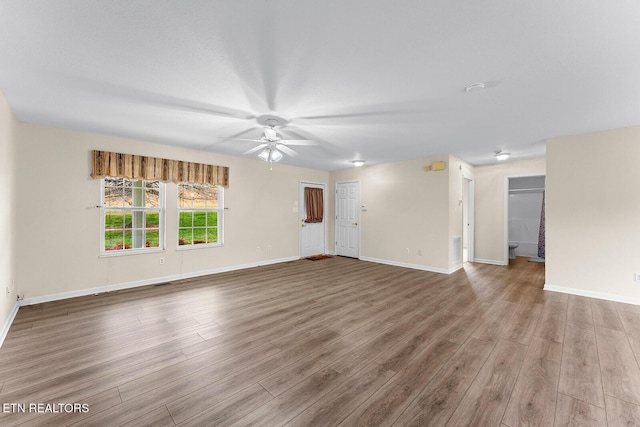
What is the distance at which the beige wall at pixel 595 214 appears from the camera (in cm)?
360

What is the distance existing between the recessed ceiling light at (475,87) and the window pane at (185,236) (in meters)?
4.95

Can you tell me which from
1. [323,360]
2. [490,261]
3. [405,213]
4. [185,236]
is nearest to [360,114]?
[323,360]

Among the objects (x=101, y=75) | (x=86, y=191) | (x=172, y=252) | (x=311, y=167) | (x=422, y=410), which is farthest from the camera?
(x=311, y=167)

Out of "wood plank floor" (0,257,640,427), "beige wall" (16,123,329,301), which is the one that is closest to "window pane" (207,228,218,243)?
"beige wall" (16,123,329,301)

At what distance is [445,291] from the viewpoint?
4129 millimetres

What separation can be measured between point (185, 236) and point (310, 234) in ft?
10.8

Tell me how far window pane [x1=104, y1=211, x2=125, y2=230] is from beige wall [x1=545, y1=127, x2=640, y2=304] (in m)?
7.06

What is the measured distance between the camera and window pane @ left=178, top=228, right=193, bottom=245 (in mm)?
4902

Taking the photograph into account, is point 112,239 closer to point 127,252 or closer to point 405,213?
point 127,252

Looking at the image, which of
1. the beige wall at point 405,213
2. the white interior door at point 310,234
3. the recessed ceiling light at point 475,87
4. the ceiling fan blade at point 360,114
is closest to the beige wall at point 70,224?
the white interior door at point 310,234

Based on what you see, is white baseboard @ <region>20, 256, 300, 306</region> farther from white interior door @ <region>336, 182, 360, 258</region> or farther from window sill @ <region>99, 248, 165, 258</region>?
white interior door @ <region>336, 182, 360, 258</region>

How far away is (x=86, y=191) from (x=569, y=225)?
7525 mm

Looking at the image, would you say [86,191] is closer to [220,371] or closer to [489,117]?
[220,371]

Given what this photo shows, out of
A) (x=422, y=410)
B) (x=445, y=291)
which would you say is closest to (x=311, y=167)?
(x=445, y=291)
